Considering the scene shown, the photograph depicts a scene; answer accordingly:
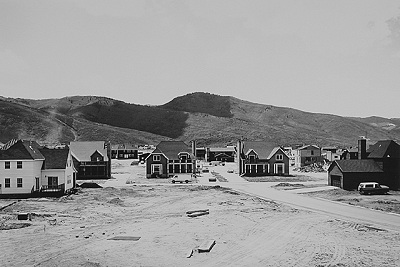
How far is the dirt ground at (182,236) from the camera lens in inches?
987

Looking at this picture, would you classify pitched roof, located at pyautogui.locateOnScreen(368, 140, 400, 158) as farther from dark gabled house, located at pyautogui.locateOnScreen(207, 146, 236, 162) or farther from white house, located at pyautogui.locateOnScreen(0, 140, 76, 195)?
dark gabled house, located at pyautogui.locateOnScreen(207, 146, 236, 162)

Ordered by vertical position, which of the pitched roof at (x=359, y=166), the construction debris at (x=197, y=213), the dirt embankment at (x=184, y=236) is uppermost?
the pitched roof at (x=359, y=166)

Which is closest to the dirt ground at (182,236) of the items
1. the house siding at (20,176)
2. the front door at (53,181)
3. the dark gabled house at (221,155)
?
the house siding at (20,176)

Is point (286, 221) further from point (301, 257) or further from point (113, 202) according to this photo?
point (113, 202)

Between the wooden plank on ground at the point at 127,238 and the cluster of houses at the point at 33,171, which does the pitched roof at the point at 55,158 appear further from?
the wooden plank on ground at the point at 127,238

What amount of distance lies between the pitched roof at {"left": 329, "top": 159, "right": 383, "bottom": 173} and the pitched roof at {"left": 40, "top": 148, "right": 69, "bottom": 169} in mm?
38371

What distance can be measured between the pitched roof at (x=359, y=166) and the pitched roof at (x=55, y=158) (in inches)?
1511

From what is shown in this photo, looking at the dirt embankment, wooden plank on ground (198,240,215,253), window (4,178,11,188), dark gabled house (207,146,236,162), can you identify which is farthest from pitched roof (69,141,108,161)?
dark gabled house (207,146,236,162)

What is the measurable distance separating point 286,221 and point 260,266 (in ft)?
44.4

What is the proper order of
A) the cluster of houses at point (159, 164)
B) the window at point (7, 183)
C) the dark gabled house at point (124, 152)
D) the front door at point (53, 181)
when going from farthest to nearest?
the dark gabled house at point (124, 152), the front door at point (53, 181), the cluster of houses at point (159, 164), the window at point (7, 183)

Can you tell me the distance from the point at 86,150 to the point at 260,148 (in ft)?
117

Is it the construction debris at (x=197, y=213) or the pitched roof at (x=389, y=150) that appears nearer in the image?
the construction debris at (x=197, y=213)

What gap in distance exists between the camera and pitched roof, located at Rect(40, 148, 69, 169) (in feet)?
184

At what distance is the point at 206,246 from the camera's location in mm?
27172
